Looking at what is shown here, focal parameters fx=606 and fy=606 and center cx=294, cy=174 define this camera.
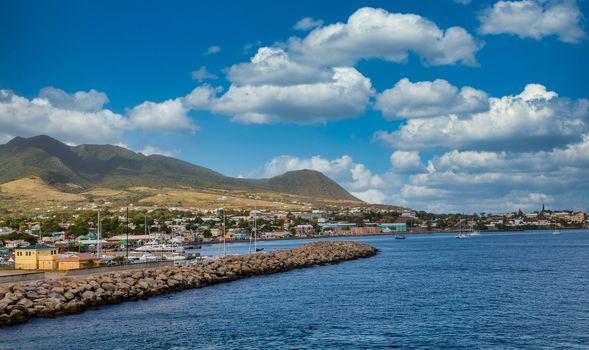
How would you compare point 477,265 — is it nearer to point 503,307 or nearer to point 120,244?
point 503,307

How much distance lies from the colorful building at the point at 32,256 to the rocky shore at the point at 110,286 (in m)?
10.8

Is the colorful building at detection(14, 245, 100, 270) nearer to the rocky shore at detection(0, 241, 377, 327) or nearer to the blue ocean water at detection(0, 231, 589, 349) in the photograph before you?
the rocky shore at detection(0, 241, 377, 327)

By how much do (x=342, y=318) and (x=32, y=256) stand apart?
41.7 metres

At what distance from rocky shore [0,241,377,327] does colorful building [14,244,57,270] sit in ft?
35.5

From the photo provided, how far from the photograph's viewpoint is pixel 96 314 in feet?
157

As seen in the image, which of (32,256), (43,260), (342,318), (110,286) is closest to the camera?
(342,318)

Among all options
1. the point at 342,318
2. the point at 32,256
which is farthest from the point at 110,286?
the point at 342,318

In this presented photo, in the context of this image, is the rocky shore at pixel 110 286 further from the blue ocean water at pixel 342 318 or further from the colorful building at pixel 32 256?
the colorful building at pixel 32 256

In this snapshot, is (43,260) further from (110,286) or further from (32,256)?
(110,286)

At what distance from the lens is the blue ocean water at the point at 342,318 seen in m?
36.7

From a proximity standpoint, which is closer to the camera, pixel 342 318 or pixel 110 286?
pixel 342 318

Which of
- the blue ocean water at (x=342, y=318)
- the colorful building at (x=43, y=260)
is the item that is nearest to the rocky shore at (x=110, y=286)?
the blue ocean water at (x=342, y=318)

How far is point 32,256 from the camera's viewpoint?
69500 millimetres

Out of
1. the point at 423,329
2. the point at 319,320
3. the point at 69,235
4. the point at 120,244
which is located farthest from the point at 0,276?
the point at 69,235
